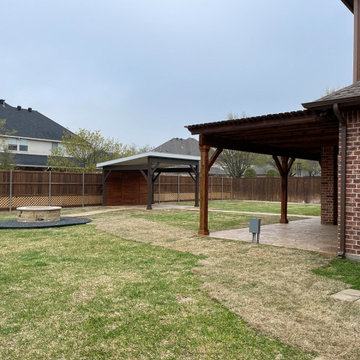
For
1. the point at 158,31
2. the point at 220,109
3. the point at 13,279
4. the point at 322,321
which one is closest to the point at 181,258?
the point at 13,279

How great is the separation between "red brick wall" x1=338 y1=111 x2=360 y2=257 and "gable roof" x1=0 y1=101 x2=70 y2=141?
25.4m

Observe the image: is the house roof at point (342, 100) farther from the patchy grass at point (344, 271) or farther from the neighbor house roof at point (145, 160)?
the neighbor house roof at point (145, 160)

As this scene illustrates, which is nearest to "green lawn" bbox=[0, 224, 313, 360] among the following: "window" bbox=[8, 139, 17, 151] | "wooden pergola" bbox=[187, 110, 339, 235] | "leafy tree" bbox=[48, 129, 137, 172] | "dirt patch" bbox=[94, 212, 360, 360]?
"dirt patch" bbox=[94, 212, 360, 360]

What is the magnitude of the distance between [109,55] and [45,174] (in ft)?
34.9

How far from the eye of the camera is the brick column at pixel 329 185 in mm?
12078

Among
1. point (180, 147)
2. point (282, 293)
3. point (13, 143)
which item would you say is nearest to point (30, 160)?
point (13, 143)

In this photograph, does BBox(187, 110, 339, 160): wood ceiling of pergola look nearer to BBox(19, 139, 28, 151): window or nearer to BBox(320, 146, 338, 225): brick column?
BBox(320, 146, 338, 225): brick column

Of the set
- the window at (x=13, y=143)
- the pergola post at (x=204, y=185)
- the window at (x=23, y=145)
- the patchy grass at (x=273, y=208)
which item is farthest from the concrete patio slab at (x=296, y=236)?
the window at (x=23, y=145)

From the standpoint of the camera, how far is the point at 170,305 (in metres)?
4.04

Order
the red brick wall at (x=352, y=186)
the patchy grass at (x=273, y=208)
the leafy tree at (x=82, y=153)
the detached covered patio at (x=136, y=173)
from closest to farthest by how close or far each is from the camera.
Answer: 1. the red brick wall at (x=352, y=186)
2. the patchy grass at (x=273, y=208)
3. the detached covered patio at (x=136, y=173)
4. the leafy tree at (x=82, y=153)

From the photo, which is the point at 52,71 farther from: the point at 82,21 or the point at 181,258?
the point at 181,258

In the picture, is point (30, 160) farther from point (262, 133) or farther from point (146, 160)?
point (262, 133)

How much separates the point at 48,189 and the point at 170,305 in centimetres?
1513

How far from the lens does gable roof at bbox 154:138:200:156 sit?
41344mm
